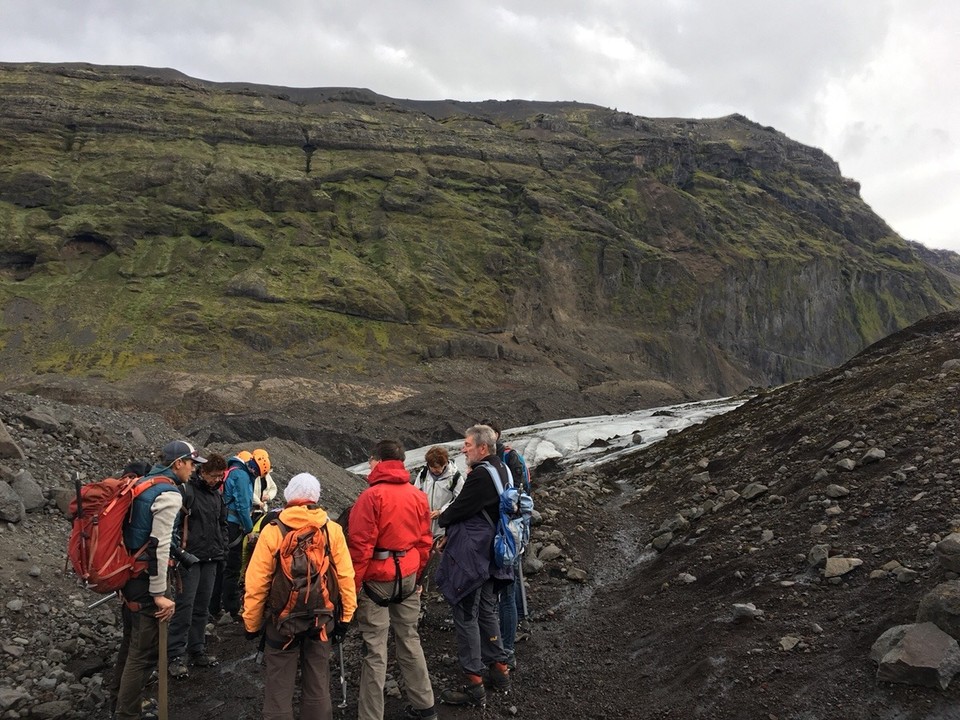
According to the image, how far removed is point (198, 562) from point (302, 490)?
289 cm

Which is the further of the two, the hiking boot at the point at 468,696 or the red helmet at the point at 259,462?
the red helmet at the point at 259,462

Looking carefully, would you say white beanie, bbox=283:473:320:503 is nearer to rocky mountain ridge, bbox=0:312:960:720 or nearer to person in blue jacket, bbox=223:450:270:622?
rocky mountain ridge, bbox=0:312:960:720

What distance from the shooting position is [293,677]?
5.37m

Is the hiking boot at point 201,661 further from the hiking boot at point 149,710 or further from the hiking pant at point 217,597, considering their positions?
the hiking pant at point 217,597

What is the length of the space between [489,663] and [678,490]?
729 centimetres

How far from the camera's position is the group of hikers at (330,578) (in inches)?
207

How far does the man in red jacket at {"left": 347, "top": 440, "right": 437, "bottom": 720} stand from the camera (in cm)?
590

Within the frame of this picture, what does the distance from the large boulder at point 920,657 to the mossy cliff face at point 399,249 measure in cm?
6373

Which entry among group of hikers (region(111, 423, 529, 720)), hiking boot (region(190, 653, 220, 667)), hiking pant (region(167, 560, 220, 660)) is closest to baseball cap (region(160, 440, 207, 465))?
group of hikers (region(111, 423, 529, 720))

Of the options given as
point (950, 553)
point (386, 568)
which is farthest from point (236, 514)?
point (950, 553)

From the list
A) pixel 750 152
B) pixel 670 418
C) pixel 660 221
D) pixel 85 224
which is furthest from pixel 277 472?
pixel 750 152

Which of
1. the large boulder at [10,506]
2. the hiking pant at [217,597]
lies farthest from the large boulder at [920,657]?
the large boulder at [10,506]

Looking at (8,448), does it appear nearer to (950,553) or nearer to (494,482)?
(494,482)

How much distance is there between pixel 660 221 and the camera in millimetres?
113438
